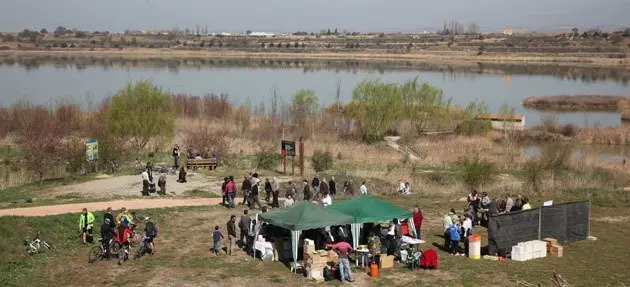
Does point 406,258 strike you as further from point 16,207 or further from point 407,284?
point 16,207

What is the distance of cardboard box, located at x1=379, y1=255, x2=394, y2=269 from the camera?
21.4m

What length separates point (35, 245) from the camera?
22453 millimetres

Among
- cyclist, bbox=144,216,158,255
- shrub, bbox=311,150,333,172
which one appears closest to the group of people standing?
cyclist, bbox=144,216,158,255

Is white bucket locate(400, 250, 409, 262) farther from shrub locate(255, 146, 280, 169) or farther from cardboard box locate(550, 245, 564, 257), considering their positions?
shrub locate(255, 146, 280, 169)

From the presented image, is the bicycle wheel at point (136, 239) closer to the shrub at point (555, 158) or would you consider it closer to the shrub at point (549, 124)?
the shrub at point (555, 158)

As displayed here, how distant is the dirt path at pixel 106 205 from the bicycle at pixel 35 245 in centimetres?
404

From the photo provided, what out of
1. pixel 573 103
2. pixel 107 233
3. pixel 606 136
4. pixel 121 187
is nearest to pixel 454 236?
pixel 107 233

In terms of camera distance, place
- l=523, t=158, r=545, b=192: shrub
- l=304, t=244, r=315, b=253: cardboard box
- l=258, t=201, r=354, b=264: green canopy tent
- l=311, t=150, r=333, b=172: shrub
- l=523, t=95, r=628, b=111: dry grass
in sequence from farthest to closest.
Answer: l=523, t=95, r=628, b=111: dry grass → l=311, t=150, r=333, b=172: shrub → l=523, t=158, r=545, b=192: shrub → l=258, t=201, r=354, b=264: green canopy tent → l=304, t=244, r=315, b=253: cardboard box

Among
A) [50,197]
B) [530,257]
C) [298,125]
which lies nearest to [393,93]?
[298,125]

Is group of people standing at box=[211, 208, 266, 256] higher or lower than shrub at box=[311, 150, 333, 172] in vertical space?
higher

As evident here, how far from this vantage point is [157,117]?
48031mm

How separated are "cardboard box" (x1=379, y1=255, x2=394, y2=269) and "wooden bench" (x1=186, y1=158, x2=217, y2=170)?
1888 centimetres

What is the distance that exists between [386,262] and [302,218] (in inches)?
108

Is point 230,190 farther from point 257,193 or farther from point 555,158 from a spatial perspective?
point 555,158
